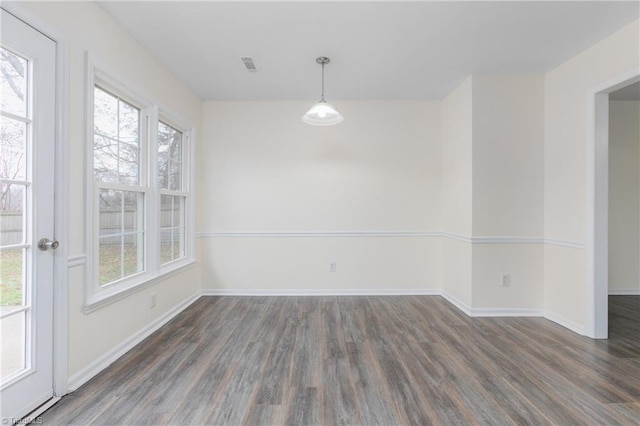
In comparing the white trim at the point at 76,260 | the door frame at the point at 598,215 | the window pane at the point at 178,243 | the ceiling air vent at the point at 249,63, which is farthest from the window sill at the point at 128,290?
the door frame at the point at 598,215

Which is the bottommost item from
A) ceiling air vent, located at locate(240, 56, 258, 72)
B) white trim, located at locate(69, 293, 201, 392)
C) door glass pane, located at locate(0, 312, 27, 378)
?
white trim, located at locate(69, 293, 201, 392)

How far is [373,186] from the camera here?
407 centimetres

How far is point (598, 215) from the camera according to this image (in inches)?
106

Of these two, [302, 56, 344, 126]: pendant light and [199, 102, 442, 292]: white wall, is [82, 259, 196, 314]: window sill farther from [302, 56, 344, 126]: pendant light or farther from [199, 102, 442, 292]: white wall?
[302, 56, 344, 126]: pendant light

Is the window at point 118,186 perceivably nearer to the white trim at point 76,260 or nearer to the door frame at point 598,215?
the white trim at point 76,260

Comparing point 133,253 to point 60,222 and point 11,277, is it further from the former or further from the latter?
point 11,277

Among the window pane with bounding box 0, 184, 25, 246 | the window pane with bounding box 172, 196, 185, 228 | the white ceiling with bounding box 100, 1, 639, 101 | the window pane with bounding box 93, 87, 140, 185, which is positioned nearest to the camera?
the window pane with bounding box 0, 184, 25, 246

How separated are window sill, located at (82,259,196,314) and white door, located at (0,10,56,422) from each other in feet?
0.88

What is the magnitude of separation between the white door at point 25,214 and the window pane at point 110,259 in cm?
55

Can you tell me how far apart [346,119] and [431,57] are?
1389 millimetres

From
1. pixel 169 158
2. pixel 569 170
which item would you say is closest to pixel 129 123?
pixel 169 158

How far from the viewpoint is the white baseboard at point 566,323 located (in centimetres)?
281

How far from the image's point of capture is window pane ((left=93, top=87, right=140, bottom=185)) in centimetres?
230

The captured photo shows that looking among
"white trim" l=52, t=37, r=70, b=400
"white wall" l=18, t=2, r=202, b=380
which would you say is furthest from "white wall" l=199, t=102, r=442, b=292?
"white trim" l=52, t=37, r=70, b=400
